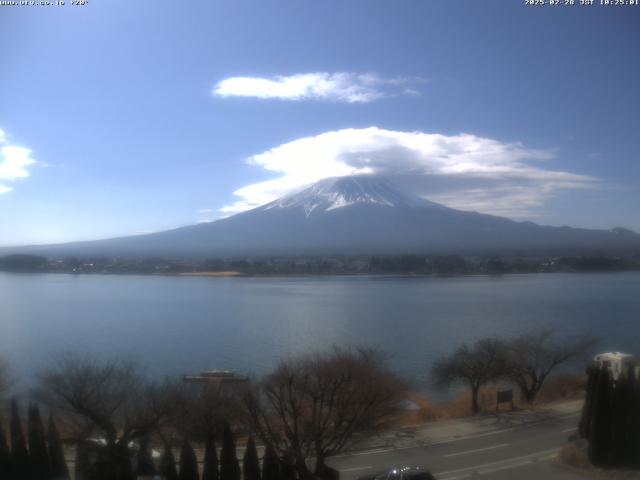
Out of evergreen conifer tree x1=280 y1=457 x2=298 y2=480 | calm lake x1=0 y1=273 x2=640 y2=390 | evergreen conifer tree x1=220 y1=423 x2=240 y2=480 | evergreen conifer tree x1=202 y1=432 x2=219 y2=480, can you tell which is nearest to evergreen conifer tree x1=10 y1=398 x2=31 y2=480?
evergreen conifer tree x1=202 y1=432 x2=219 y2=480

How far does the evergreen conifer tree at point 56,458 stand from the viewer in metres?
3.99

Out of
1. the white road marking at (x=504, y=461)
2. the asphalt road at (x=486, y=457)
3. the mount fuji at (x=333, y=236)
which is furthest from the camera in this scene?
the mount fuji at (x=333, y=236)

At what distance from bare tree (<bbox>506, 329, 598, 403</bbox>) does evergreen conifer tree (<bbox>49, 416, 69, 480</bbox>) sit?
5.31 metres

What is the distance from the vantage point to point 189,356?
9.92 m

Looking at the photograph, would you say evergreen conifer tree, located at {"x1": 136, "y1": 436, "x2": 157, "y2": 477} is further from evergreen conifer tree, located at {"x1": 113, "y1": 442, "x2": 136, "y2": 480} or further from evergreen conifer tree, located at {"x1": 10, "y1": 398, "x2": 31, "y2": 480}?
evergreen conifer tree, located at {"x1": 10, "y1": 398, "x2": 31, "y2": 480}

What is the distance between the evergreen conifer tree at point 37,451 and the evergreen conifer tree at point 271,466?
1506mm

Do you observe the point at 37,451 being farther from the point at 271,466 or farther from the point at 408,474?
the point at 408,474

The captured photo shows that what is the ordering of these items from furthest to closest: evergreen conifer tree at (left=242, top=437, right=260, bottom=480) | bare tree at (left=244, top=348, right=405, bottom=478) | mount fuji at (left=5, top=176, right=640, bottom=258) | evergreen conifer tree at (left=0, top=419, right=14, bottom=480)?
mount fuji at (left=5, top=176, right=640, bottom=258) < bare tree at (left=244, top=348, right=405, bottom=478) < evergreen conifer tree at (left=242, top=437, right=260, bottom=480) < evergreen conifer tree at (left=0, top=419, right=14, bottom=480)

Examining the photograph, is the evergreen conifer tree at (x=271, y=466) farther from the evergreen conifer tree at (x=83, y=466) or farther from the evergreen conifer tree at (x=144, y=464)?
the evergreen conifer tree at (x=83, y=466)

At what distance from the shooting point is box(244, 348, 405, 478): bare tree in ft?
14.5

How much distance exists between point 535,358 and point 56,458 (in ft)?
19.9

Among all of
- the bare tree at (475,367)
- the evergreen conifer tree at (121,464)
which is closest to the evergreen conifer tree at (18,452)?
the evergreen conifer tree at (121,464)

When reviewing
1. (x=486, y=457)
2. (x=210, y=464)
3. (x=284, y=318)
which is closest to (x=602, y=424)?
(x=486, y=457)

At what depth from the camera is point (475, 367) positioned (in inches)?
297
